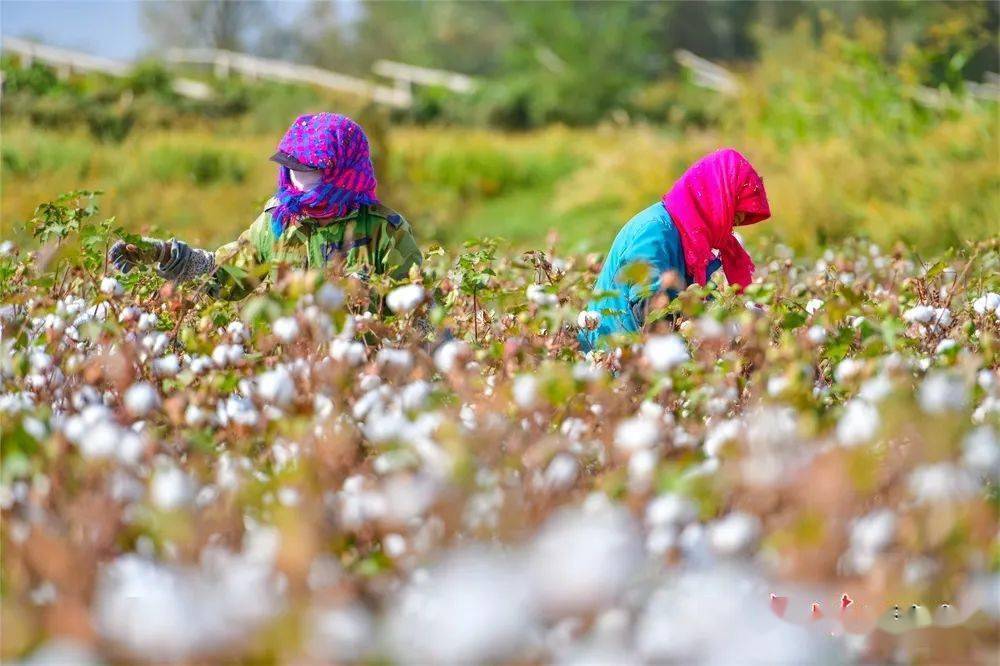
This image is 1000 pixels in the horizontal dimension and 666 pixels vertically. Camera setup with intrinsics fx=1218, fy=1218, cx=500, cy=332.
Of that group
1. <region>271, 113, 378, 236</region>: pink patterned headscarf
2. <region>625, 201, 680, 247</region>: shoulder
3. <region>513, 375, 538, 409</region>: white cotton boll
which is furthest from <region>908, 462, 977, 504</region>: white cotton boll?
<region>271, 113, 378, 236</region>: pink patterned headscarf

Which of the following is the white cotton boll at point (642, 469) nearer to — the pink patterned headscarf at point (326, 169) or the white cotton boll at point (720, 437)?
the white cotton boll at point (720, 437)

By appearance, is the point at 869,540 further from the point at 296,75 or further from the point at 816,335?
the point at 296,75

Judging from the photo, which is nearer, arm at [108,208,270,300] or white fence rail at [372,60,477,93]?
arm at [108,208,270,300]

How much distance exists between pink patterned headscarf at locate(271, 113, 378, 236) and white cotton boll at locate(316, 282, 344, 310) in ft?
4.60

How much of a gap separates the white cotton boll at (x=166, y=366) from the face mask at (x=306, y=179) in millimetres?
1137

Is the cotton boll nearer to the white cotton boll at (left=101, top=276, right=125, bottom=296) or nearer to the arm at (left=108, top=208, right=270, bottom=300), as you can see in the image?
the white cotton boll at (left=101, top=276, right=125, bottom=296)

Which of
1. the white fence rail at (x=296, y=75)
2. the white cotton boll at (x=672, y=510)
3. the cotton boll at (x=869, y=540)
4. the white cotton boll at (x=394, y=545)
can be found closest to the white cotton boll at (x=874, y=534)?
the cotton boll at (x=869, y=540)

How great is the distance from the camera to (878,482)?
6.15ft

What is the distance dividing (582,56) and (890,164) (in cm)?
1902

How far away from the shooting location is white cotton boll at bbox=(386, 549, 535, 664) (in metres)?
1.19

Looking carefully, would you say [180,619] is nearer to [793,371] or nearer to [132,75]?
[793,371]

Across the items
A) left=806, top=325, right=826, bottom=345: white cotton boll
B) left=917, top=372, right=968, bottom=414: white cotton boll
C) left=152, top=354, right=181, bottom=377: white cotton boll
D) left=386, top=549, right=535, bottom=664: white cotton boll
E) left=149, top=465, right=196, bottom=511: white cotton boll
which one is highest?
left=152, top=354, right=181, bottom=377: white cotton boll

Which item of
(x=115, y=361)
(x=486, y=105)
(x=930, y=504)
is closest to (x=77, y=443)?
(x=115, y=361)

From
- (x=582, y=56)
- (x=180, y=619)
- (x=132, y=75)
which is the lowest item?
(x=180, y=619)
